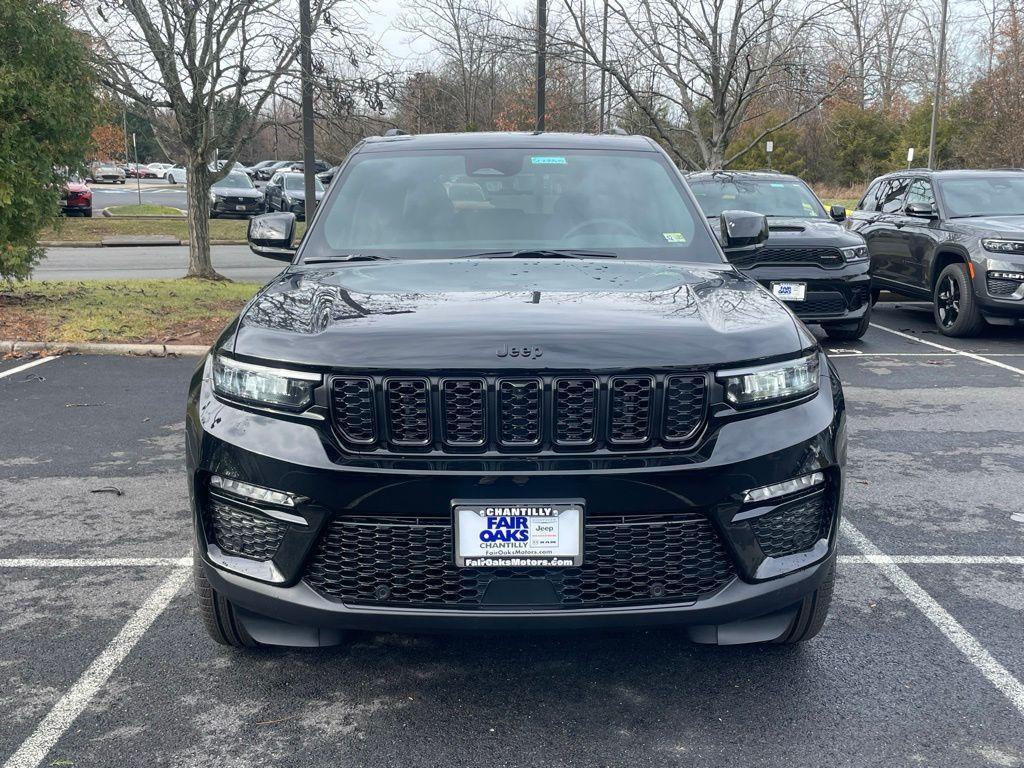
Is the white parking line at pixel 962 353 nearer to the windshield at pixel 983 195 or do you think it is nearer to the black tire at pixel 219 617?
the windshield at pixel 983 195

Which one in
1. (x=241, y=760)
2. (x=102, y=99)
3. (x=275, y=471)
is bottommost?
(x=241, y=760)

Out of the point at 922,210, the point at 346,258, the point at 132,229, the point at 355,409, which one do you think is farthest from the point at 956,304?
the point at 132,229

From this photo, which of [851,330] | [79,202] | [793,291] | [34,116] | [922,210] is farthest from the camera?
[79,202]

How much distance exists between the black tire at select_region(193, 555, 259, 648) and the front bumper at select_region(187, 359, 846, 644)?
223 millimetres

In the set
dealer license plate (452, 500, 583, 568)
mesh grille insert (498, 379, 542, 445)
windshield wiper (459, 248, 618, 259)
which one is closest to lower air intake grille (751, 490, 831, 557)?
dealer license plate (452, 500, 583, 568)

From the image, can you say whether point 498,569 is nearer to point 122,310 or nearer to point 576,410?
point 576,410

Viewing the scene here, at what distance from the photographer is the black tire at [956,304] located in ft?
33.0

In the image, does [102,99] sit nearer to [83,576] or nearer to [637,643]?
[83,576]

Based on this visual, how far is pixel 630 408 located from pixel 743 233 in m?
2.01

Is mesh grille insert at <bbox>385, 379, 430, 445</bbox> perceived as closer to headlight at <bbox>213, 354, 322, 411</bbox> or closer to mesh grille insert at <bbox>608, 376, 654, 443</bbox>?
headlight at <bbox>213, 354, 322, 411</bbox>

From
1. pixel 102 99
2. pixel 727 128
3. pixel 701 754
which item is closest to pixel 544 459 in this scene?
pixel 701 754

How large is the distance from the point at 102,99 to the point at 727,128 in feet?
31.2

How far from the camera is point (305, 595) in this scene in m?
2.73

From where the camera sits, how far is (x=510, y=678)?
3176 mm
